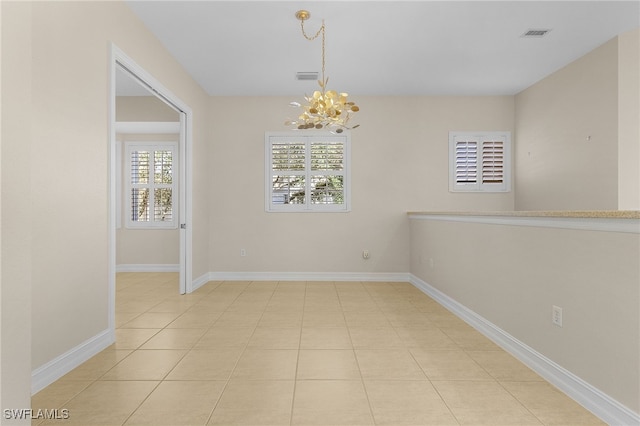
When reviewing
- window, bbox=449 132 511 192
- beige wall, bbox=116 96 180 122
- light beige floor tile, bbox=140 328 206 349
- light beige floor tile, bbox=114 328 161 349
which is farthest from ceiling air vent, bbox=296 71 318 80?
light beige floor tile, bbox=114 328 161 349

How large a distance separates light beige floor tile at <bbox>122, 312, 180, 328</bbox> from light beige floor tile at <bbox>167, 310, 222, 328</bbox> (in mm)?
81

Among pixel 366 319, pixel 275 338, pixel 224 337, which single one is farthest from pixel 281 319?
pixel 366 319

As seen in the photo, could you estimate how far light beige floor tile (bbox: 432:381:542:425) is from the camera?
1.85 metres

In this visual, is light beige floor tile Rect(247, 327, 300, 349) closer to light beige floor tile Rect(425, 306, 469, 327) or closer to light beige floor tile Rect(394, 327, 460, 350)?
light beige floor tile Rect(394, 327, 460, 350)

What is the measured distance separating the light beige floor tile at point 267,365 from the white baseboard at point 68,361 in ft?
3.64

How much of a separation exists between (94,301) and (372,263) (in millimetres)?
3928

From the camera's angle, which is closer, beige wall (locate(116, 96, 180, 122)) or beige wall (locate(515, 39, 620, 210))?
beige wall (locate(515, 39, 620, 210))

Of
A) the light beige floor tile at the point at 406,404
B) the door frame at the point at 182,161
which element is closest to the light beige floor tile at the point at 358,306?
the light beige floor tile at the point at 406,404

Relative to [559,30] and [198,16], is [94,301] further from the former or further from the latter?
[559,30]

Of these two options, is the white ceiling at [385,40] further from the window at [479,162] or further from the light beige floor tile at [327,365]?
the light beige floor tile at [327,365]

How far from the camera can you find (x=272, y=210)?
571cm

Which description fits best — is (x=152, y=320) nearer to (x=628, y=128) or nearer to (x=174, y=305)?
(x=174, y=305)

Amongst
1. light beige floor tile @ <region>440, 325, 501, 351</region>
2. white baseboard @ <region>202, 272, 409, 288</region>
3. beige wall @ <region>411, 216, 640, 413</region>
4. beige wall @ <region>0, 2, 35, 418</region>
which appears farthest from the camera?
white baseboard @ <region>202, 272, 409, 288</region>

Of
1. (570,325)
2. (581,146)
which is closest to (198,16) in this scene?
(570,325)
